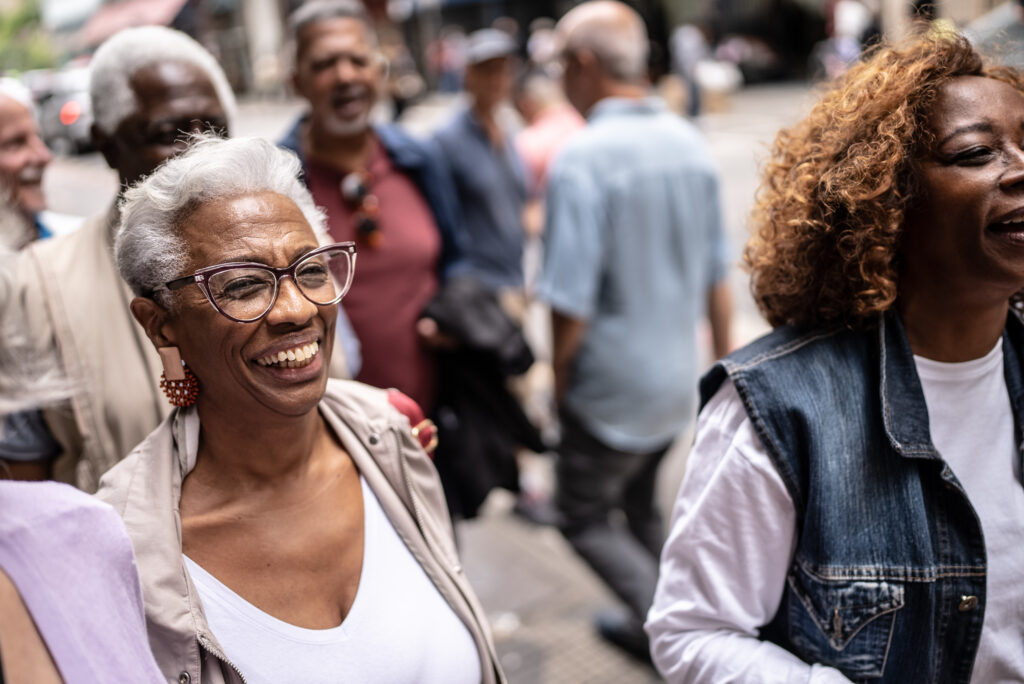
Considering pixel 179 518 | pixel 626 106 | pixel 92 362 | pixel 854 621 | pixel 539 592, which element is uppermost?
pixel 626 106

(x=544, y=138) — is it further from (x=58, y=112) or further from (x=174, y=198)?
(x=58, y=112)

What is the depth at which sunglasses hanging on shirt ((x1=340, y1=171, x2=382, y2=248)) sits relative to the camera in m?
3.00

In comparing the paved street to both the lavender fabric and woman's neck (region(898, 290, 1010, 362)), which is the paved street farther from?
the lavender fabric

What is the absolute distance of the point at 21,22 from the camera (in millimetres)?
37219

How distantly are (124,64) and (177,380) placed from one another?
98 cm

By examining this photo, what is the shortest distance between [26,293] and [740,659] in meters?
1.65

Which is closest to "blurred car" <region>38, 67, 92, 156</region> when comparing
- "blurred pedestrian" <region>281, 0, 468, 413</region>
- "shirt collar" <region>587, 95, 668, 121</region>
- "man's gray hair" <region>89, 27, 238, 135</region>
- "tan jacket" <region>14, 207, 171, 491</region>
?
"blurred pedestrian" <region>281, 0, 468, 413</region>

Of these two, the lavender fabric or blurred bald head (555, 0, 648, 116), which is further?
blurred bald head (555, 0, 648, 116)

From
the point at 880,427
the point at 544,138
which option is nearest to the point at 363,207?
the point at 880,427

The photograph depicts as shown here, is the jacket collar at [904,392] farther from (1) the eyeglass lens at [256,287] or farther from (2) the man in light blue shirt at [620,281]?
(2) the man in light blue shirt at [620,281]

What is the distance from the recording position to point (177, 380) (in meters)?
1.60

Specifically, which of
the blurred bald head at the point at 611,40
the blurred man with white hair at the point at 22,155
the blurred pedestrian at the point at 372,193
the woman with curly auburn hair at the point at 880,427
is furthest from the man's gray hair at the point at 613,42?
the blurred man with white hair at the point at 22,155

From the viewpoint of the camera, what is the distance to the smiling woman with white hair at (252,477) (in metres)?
1.50

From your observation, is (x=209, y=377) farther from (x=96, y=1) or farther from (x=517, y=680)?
(x=96, y=1)
